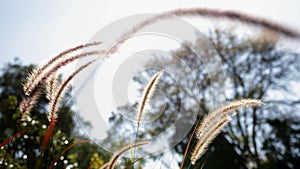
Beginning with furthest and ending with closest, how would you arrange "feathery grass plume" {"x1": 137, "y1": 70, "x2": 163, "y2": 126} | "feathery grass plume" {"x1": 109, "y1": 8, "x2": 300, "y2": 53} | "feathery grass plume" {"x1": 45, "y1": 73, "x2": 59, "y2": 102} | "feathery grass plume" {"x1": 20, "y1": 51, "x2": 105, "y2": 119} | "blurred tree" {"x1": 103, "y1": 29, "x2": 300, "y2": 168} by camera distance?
"blurred tree" {"x1": 103, "y1": 29, "x2": 300, "y2": 168} → "feathery grass plume" {"x1": 137, "y1": 70, "x2": 163, "y2": 126} → "feathery grass plume" {"x1": 45, "y1": 73, "x2": 59, "y2": 102} → "feathery grass plume" {"x1": 20, "y1": 51, "x2": 105, "y2": 119} → "feathery grass plume" {"x1": 109, "y1": 8, "x2": 300, "y2": 53}

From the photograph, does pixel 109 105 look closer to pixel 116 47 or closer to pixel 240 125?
pixel 116 47

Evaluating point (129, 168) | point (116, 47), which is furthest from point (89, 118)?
point (116, 47)

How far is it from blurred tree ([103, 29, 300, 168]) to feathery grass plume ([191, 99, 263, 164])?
31.1ft

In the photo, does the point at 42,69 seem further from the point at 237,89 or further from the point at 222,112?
the point at 237,89

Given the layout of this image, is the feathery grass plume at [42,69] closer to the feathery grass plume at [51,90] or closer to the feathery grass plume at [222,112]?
the feathery grass plume at [51,90]

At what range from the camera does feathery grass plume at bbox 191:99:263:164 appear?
118 centimetres

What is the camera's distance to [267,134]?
43.3 ft

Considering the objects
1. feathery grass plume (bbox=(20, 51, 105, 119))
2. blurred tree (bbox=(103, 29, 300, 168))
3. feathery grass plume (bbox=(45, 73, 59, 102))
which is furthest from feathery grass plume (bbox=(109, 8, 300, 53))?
blurred tree (bbox=(103, 29, 300, 168))

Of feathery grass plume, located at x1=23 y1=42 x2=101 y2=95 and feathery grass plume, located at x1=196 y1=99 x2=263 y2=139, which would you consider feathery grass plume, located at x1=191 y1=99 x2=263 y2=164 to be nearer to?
feathery grass plume, located at x1=196 y1=99 x2=263 y2=139

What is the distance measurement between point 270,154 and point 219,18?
42.5 feet

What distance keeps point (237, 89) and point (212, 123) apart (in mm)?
12289

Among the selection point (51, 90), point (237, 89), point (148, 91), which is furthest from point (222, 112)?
point (237, 89)

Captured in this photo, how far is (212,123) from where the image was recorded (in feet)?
4.10

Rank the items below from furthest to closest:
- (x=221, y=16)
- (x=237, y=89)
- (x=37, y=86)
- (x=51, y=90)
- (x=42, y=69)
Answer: (x=237, y=89), (x=51, y=90), (x=42, y=69), (x=37, y=86), (x=221, y=16)
